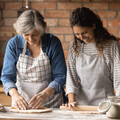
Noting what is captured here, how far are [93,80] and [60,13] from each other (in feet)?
4.52

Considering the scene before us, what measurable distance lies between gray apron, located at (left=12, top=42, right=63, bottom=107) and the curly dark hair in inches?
10.5

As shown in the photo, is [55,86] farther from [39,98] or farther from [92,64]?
[92,64]

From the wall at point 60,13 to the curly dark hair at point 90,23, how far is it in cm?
114

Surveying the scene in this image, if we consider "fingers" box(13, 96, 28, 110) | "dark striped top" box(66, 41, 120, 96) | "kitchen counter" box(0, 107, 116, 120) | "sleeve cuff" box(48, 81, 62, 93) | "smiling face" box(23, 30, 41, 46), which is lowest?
"kitchen counter" box(0, 107, 116, 120)

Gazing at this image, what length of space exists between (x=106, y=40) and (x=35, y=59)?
546 mm

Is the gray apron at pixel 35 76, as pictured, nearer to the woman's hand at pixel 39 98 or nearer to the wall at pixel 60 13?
the woman's hand at pixel 39 98

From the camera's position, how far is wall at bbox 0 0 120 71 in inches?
→ 120

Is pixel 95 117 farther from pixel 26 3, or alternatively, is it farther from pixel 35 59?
pixel 26 3

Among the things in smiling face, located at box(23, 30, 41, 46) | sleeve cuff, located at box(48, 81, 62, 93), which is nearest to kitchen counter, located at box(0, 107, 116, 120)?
sleeve cuff, located at box(48, 81, 62, 93)

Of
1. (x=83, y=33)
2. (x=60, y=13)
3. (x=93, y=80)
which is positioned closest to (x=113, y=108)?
(x=93, y=80)

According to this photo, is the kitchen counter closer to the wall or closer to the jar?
the jar

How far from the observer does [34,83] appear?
6.38 feet

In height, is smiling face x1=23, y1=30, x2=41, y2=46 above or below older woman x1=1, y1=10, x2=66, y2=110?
above

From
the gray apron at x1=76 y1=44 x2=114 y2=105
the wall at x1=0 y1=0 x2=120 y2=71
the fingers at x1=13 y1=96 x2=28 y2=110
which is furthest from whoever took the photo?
the wall at x1=0 y1=0 x2=120 y2=71
